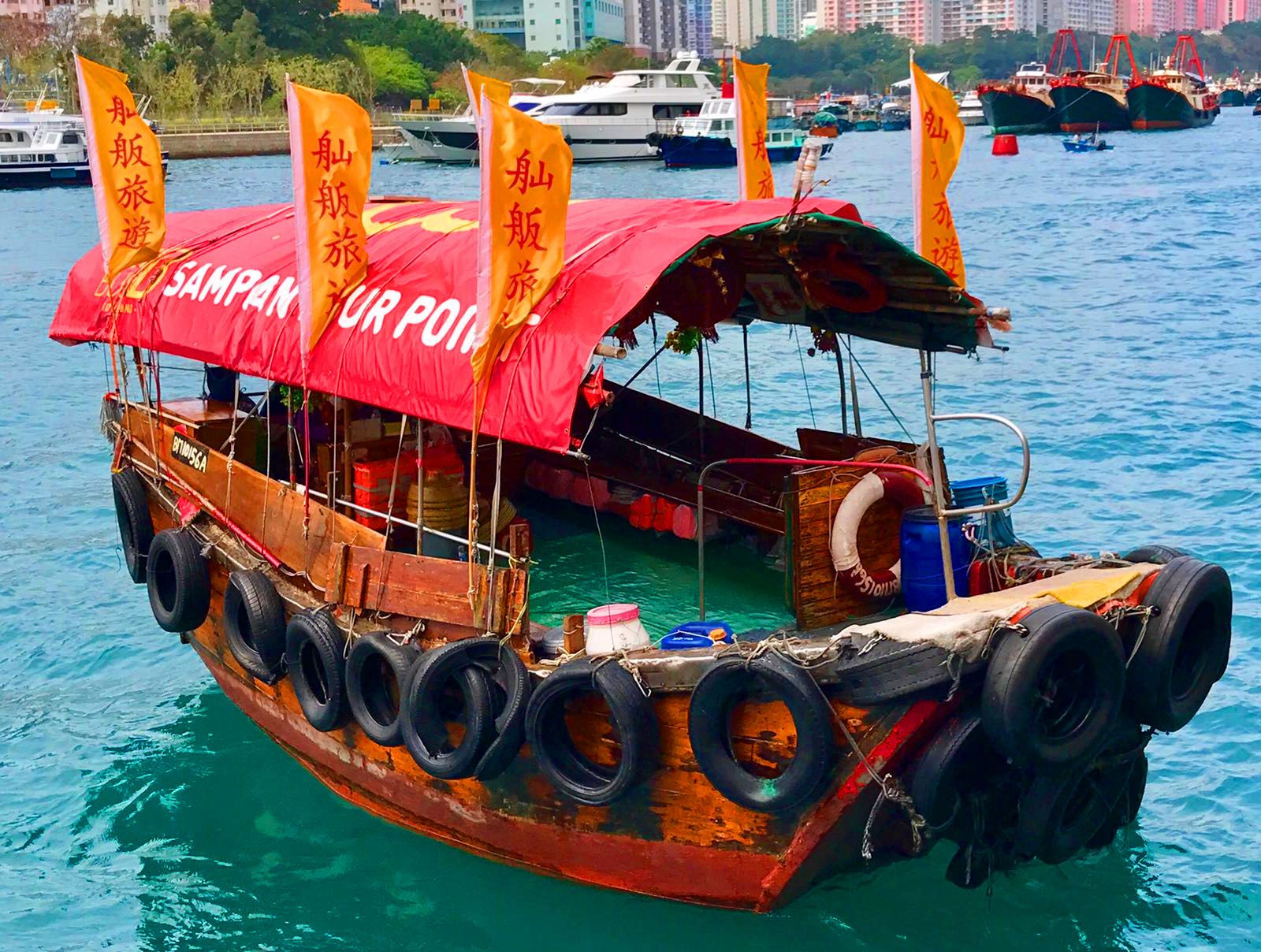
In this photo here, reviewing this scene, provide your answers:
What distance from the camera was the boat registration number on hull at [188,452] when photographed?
30.0 feet

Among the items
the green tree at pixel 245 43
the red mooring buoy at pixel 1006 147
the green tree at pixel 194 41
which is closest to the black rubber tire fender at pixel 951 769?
the red mooring buoy at pixel 1006 147

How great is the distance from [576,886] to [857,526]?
2.29 meters

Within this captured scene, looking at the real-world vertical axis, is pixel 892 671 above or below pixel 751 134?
below

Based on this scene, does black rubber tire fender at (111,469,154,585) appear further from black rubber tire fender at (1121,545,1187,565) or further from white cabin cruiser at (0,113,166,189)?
white cabin cruiser at (0,113,166,189)

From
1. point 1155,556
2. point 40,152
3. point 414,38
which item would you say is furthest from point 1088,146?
point 1155,556

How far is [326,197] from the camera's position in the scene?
7.37 m

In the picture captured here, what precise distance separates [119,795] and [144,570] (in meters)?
1.54

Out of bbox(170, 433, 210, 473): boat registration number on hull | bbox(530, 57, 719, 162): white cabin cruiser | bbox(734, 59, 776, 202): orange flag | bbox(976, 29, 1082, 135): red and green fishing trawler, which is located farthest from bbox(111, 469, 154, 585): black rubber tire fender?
bbox(976, 29, 1082, 135): red and green fishing trawler

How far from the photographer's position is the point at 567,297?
21.6 feet

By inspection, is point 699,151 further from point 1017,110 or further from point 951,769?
point 951,769

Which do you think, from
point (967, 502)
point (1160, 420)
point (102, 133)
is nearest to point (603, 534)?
point (967, 502)

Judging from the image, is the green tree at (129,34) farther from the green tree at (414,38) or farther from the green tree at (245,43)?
the green tree at (414,38)

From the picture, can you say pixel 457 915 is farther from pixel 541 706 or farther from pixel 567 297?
pixel 567 297

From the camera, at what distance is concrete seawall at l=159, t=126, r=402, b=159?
65188 mm
